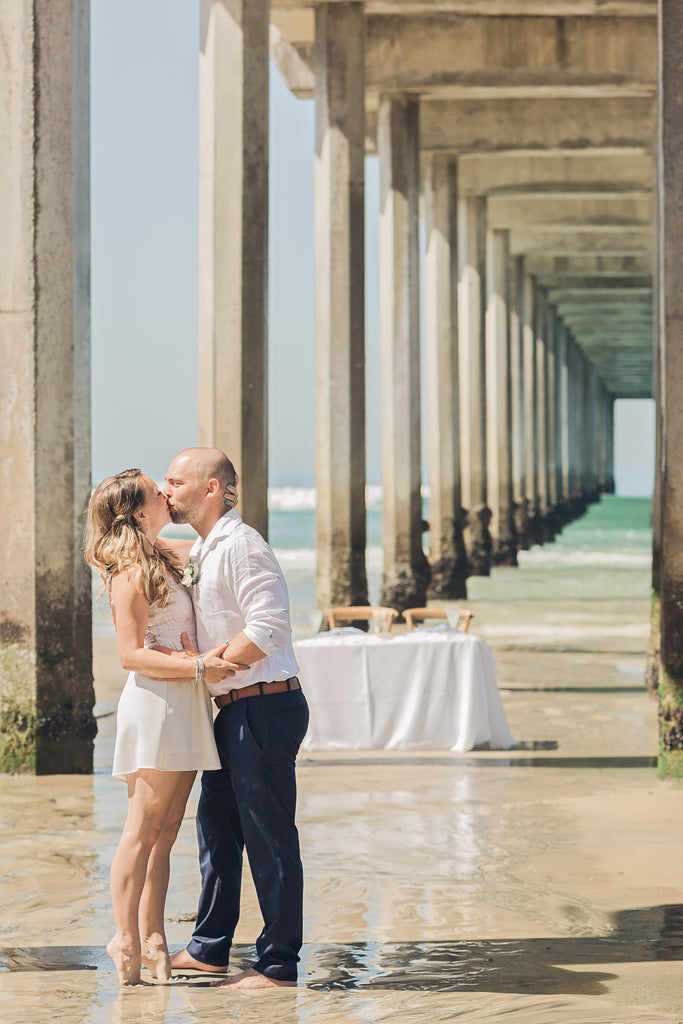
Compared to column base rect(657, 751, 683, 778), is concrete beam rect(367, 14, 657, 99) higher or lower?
higher

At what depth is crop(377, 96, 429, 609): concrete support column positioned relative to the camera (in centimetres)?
1875

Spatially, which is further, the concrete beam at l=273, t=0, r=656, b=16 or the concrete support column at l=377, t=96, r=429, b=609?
the concrete support column at l=377, t=96, r=429, b=609

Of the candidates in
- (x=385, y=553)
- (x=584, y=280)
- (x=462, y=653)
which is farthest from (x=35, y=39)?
(x=584, y=280)

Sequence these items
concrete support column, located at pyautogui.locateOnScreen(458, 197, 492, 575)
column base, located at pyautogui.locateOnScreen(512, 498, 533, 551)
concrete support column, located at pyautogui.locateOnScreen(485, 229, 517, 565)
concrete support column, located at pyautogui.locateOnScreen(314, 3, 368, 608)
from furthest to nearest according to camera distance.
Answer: column base, located at pyautogui.locateOnScreen(512, 498, 533, 551) < concrete support column, located at pyautogui.locateOnScreen(485, 229, 517, 565) < concrete support column, located at pyautogui.locateOnScreen(458, 197, 492, 575) < concrete support column, located at pyautogui.locateOnScreen(314, 3, 368, 608)

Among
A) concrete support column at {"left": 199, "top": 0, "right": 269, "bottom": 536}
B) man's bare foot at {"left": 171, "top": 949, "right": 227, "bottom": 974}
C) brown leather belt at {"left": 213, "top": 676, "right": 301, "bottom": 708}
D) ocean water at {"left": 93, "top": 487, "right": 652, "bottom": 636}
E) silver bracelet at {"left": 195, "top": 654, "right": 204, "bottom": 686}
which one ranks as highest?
concrete support column at {"left": 199, "top": 0, "right": 269, "bottom": 536}

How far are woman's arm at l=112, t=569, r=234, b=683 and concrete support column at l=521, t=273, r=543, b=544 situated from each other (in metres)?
30.6

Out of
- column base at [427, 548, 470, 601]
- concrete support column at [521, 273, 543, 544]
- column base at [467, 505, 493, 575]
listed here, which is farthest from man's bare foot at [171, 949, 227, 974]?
concrete support column at [521, 273, 543, 544]

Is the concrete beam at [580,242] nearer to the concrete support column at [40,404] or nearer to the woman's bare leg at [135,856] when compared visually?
the concrete support column at [40,404]

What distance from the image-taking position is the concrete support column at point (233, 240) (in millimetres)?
10867

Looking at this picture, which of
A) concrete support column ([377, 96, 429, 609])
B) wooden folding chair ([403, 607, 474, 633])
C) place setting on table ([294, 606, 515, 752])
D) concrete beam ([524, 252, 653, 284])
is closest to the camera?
place setting on table ([294, 606, 515, 752])

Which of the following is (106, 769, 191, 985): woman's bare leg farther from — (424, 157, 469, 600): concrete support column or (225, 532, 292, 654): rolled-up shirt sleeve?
(424, 157, 469, 600): concrete support column

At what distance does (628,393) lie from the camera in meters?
98.0

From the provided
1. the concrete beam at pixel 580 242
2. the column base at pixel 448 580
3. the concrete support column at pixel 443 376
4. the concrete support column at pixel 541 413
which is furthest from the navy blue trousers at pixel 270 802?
the concrete support column at pixel 541 413

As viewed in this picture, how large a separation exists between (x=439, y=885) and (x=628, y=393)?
94577 mm
